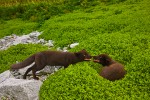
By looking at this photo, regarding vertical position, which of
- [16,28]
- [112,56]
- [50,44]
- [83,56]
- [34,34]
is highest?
[83,56]

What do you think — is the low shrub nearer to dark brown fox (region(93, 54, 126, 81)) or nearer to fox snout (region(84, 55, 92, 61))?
dark brown fox (region(93, 54, 126, 81))

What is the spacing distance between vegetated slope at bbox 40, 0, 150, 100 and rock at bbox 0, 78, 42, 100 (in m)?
0.39

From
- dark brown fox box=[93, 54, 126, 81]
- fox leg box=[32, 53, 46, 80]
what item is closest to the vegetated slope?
dark brown fox box=[93, 54, 126, 81]

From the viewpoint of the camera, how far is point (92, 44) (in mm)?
13422

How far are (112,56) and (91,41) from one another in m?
2.09

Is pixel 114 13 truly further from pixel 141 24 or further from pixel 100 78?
pixel 100 78

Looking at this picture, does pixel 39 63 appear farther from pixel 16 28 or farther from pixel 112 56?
pixel 16 28

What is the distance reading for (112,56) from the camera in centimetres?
1193

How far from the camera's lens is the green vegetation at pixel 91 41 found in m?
9.83

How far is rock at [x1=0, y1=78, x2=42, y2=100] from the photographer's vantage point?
10452 mm

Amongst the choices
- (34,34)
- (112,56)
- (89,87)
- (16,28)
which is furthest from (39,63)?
(16,28)

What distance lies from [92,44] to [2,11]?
58.9 ft

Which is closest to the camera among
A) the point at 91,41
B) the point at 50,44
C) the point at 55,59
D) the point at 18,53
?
the point at 55,59

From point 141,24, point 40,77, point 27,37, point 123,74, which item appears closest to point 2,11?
point 27,37
